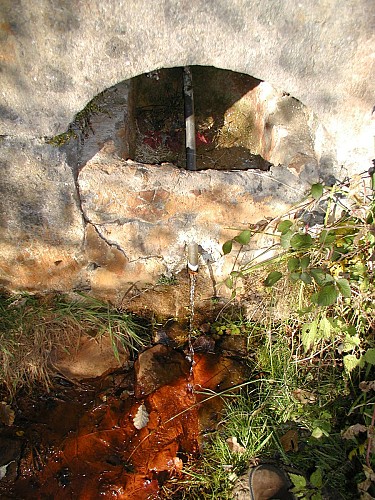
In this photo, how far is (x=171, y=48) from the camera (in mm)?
1604

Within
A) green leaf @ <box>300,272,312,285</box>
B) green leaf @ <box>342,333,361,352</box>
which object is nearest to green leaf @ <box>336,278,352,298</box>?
green leaf @ <box>300,272,312,285</box>

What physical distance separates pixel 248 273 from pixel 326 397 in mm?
768

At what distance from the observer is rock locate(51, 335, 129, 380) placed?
2.52 m

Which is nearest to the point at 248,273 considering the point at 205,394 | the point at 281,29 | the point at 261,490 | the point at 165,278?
the point at 165,278

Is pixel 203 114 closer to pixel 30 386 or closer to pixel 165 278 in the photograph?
pixel 165 278

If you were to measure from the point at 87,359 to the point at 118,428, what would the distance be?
0.43 metres

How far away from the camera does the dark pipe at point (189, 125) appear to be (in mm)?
2537

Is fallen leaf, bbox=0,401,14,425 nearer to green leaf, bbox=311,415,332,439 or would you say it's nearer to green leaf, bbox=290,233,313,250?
green leaf, bbox=311,415,332,439

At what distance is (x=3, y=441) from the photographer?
7.57ft

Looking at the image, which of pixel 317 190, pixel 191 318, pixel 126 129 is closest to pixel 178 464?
pixel 191 318

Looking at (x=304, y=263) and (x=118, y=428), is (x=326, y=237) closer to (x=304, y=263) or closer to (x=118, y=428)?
(x=304, y=263)

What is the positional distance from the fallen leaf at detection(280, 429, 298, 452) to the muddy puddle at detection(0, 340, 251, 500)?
38cm

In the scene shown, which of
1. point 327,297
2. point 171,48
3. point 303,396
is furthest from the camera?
point 303,396

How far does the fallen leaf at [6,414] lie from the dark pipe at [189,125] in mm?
1708
